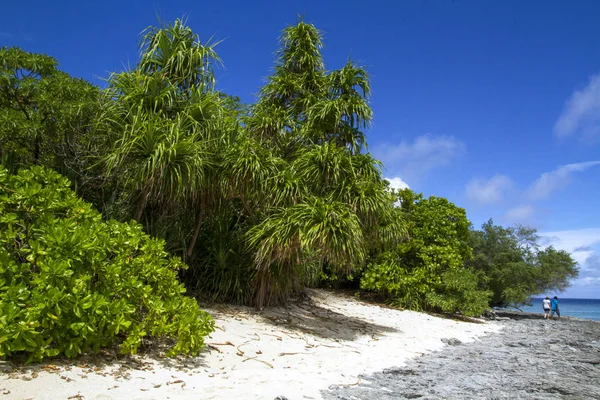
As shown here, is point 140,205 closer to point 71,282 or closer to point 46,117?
point 46,117

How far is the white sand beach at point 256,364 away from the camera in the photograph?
3.42 meters

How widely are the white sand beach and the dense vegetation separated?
0.81 ft

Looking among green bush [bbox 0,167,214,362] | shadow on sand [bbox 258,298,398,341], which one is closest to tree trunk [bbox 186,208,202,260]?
shadow on sand [bbox 258,298,398,341]

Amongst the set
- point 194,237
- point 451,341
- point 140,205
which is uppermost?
point 140,205

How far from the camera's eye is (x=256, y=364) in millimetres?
4902

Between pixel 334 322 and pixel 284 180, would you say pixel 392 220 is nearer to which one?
pixel 334 322

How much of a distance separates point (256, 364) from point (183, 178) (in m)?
2.74

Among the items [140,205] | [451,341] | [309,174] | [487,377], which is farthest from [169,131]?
[451,341]

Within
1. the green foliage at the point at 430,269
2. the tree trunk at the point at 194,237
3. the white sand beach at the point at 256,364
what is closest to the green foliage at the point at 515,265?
the green foliage at the point at 430,269

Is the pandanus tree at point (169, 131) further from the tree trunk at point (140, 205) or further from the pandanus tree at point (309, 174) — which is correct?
the pandanus tree at point (309, 174)

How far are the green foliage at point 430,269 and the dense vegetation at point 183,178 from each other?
3425 millimetres

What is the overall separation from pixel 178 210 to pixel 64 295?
3.99 meters

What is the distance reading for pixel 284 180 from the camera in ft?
24.4

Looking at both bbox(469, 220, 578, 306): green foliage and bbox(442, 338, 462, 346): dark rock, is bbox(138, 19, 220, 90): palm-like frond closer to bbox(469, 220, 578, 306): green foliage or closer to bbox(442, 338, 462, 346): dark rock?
bbox(442, 338, 462, 346): dark rock
